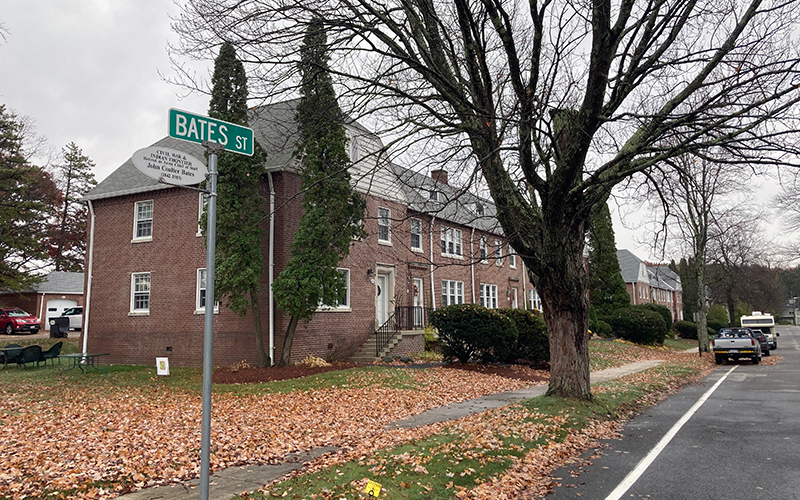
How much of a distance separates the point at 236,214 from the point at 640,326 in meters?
26.7

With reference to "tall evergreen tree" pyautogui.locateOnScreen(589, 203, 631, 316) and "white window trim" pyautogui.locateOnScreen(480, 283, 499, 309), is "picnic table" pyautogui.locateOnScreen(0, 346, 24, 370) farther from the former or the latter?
"tall evergreen tree" pyautogui.locateOnScreen(589, 203, 631, 316)

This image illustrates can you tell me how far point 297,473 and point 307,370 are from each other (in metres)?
9.83

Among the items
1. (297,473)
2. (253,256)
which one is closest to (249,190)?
(253,256)

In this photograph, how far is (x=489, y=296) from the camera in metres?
30.7

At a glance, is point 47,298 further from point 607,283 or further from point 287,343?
point 607,283

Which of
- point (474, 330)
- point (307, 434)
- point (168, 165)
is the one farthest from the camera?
point (474, 330)

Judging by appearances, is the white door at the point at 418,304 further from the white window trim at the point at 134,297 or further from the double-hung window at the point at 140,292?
the double-hung window at the point at 140,292

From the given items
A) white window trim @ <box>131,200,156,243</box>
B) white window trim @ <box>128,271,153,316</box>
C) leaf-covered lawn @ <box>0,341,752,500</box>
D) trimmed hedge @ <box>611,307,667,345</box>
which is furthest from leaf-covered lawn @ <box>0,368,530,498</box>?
trimmed hedge @ <box>611,307,667,345</box>

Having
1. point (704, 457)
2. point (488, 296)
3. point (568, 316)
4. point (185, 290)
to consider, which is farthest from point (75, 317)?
point (704, 457)

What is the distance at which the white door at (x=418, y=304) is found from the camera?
23.7 m

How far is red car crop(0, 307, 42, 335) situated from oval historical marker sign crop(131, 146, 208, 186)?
36.8m

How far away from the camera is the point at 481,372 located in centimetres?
1650

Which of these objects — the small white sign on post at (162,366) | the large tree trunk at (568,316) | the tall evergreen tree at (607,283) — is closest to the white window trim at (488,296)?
the tall evergreen tree at (607,283)

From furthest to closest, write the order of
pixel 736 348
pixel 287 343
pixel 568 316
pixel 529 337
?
1. pixel 736 348
2. pixel 529 337
3. pixel 287 343
4. pixel 568 316
